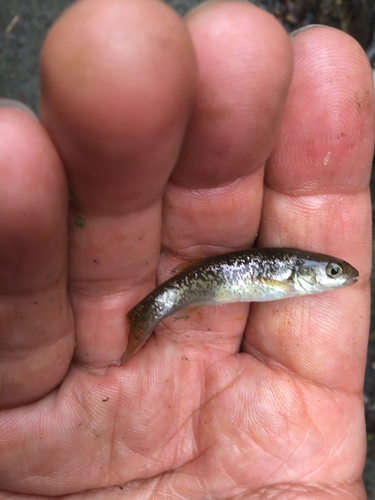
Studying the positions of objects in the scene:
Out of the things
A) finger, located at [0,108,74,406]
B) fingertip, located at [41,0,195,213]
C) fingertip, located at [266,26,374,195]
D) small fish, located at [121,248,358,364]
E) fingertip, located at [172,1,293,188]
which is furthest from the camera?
small fish, located at [121,248,358,364]

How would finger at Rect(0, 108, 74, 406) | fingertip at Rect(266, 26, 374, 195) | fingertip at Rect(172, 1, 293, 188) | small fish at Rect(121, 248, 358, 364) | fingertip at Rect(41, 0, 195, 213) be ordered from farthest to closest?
small fish at Rect(121, 248, 358, 364)
fingertip at Rect(266, 26, 374, 195)
fingertip at Rect(172, 1, 293, 188)
finger at Rect(0, 108, 74, 406)
fingertip at Rect(41, 0, 195, 213)

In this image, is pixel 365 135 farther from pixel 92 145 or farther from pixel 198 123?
pixel 92 145

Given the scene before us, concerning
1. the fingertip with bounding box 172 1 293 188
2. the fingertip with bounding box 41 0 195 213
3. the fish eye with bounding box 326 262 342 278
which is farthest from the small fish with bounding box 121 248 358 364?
the fingertip with bounding box 41 0 195 213

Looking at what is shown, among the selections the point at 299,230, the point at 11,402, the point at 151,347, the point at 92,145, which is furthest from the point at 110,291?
the point at 299,230

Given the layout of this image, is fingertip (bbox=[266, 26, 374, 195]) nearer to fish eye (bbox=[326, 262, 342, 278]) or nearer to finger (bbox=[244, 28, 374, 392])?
finger (bbox=[244, 28, 374, 392])

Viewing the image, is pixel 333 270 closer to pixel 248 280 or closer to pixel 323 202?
pixel 323 202

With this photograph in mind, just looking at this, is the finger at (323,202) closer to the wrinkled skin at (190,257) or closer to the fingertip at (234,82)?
the wrinkled skin at (190,257)
